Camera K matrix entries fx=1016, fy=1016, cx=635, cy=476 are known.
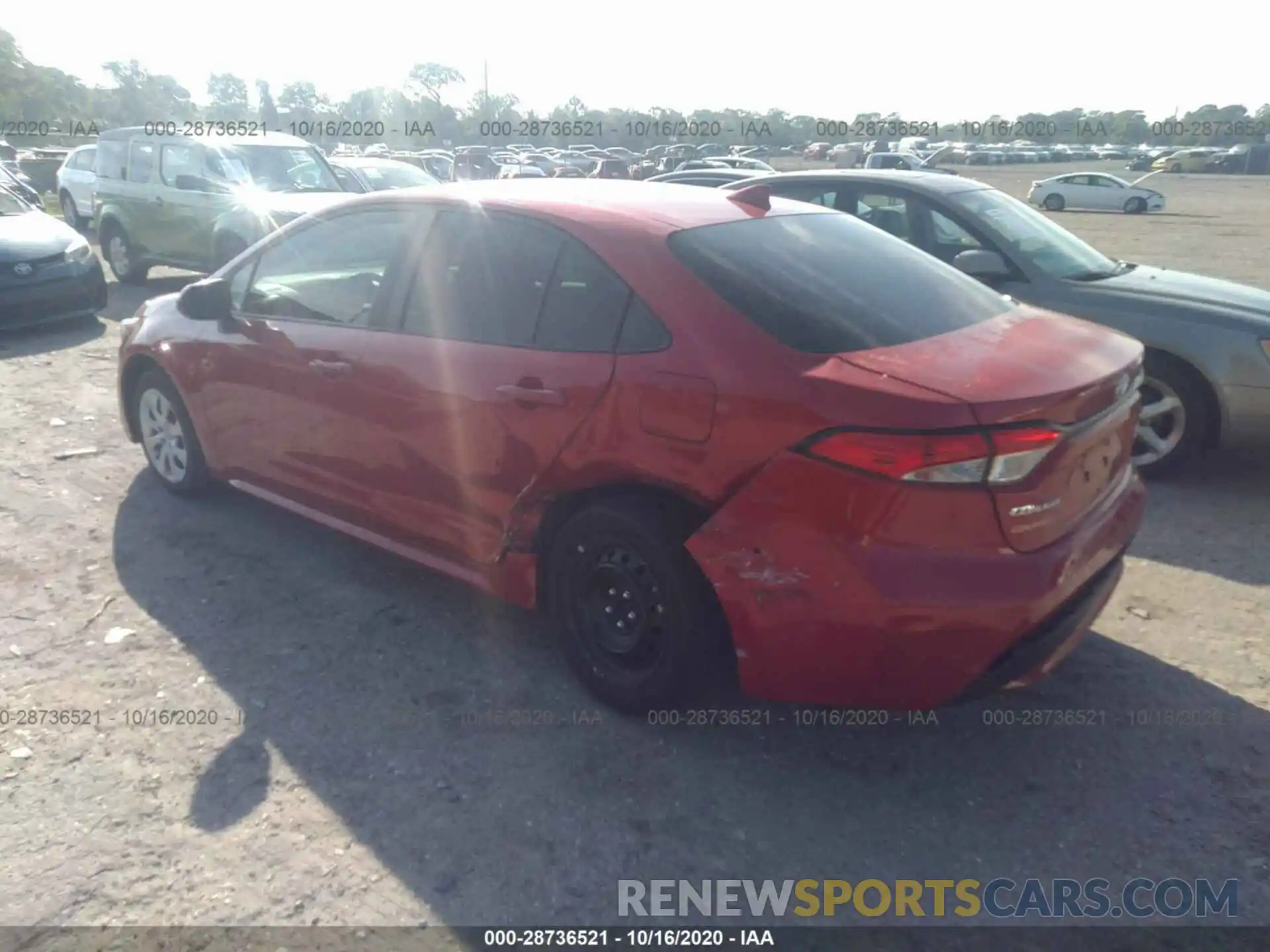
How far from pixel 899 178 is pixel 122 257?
33.5 ft

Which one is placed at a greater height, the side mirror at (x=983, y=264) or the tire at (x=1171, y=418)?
the side mirror at (x=983, y=264)

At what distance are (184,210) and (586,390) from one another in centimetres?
1001

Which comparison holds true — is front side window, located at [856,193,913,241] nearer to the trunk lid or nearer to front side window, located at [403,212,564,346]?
the trunk lid

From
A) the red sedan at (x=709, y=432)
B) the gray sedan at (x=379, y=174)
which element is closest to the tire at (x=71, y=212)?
the gray sedan at (x=379, y=174)

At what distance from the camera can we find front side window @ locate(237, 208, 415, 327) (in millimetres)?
4082

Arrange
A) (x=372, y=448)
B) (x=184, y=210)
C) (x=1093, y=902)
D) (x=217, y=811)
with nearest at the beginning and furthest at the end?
(x=1093, y=902)
(x=217, y=811)
(x=372, y=448)
(x=184, y=210)

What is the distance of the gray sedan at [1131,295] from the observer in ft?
17.4

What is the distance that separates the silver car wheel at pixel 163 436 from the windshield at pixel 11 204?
6356 millimetres

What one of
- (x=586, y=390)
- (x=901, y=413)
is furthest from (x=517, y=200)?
(x=901, y=413)

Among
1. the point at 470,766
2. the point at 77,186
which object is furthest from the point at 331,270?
the point at 77,186

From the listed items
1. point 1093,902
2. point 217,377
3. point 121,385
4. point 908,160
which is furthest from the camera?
point 908,160

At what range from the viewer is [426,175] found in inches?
556

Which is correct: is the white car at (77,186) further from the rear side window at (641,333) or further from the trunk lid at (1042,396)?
the trunk lid at (1042,396)

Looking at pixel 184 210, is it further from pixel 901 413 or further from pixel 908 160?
pixel 908 160
